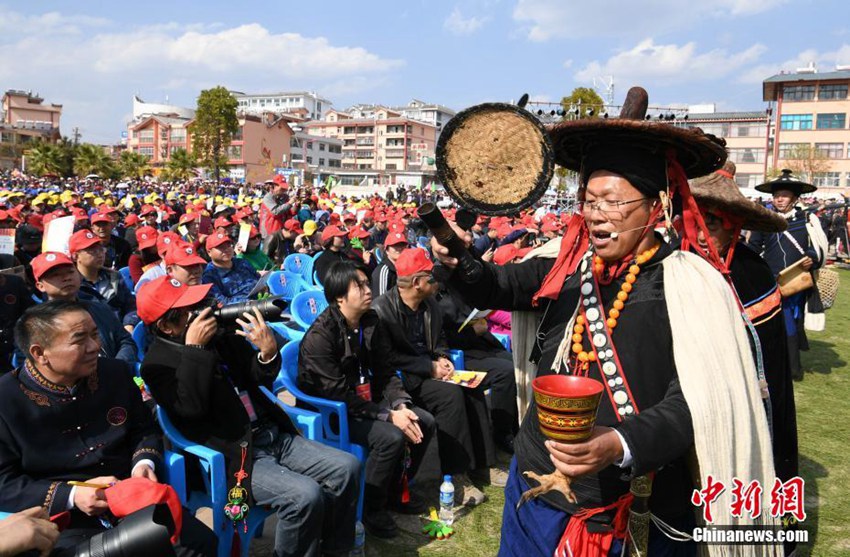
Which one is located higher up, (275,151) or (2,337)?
(275,151)

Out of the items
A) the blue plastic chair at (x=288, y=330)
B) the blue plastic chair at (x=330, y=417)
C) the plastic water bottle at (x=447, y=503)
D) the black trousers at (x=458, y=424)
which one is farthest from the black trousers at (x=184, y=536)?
the blue plastic chair at (x=288, y=330)

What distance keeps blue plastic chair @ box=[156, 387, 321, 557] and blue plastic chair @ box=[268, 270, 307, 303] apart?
382 centimetres

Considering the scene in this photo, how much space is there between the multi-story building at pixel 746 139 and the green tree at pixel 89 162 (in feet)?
173

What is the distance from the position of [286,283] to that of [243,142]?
66.9m

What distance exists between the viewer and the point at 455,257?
1.98m

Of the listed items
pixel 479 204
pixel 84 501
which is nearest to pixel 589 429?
pixel 479 204

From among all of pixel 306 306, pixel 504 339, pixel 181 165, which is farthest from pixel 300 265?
pixel 181 165

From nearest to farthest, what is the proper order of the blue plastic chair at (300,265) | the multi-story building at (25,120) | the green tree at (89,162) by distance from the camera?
the blue plastic chair at (300,265) → the green tree at (89,162) → the multi-story building at (25,120)

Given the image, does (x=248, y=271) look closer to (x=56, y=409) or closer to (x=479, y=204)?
(x=56, y=409)

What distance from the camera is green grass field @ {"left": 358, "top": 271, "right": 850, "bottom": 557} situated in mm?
3498

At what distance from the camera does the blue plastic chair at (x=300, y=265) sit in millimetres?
7898

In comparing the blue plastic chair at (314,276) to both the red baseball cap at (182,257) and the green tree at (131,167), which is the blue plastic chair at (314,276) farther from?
the green tree at (131,167)

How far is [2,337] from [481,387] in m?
3.56

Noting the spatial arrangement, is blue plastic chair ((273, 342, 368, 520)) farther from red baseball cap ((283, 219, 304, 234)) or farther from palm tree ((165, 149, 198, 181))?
palm tree ((165, 149, 198, 181))
